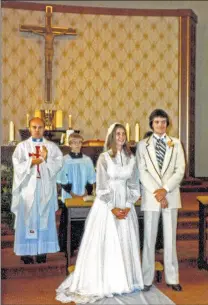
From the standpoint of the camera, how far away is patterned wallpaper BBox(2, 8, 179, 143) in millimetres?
10562

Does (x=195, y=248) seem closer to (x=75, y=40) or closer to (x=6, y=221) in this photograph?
(x=6, y=221)

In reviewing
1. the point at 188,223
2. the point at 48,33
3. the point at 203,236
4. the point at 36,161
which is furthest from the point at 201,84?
the point at 36,161

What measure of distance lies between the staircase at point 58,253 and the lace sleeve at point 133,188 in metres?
1.39

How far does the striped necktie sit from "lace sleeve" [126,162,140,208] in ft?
0.77

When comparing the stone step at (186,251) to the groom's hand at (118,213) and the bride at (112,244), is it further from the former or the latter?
the groom's hand at (118,213)

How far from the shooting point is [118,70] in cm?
1099

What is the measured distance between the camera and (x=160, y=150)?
525 centimetres

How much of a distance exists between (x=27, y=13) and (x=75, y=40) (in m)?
1.08

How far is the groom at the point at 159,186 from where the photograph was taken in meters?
5.14

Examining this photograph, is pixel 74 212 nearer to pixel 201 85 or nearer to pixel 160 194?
pixel 160 194

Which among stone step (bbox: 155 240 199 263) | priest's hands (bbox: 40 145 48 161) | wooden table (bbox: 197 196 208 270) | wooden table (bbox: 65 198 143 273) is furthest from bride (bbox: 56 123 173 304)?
stone step (bbox: 155 240 199 263)

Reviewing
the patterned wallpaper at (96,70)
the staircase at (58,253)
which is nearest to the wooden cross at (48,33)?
the patterned wallpaper at (96,70)

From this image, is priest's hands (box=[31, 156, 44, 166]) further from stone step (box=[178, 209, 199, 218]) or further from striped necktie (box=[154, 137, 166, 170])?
stone step (box=[178, 209, 199, 218])

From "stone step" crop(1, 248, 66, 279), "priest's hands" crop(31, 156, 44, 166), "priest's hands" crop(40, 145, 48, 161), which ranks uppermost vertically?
"priest's hands" crop(40, 145, 48, 161)
